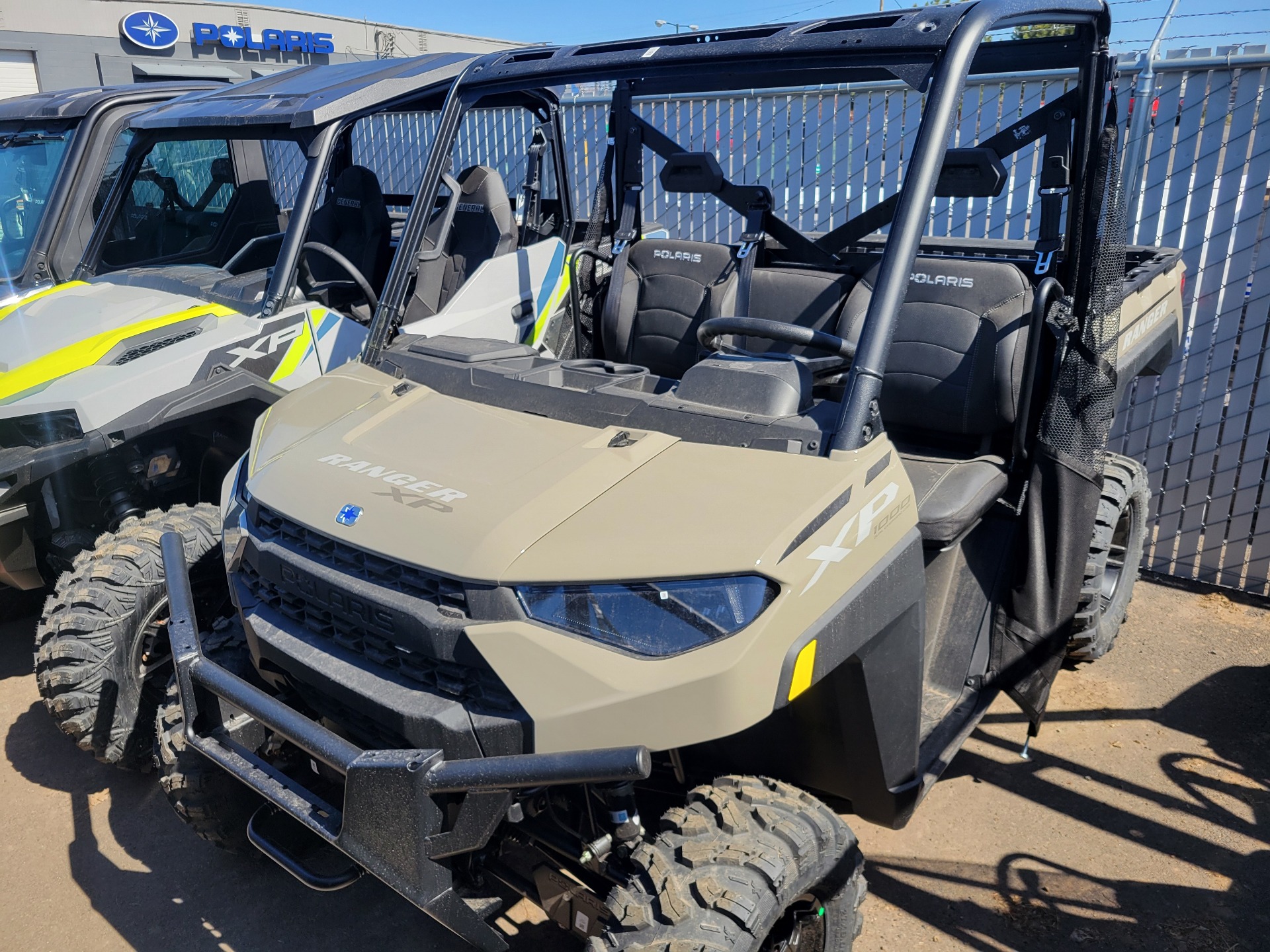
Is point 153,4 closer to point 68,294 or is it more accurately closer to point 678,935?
point 68,294

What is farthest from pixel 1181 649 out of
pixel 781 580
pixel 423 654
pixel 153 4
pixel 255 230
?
pixel 153 4

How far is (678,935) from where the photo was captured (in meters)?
1.79

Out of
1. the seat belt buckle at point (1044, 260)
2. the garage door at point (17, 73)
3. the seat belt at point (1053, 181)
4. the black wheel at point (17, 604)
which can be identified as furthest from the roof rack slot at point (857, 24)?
the garage door at point (17, 73)

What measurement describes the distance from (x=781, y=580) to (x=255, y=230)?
189 inches

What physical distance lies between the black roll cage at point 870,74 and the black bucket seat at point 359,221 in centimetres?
172

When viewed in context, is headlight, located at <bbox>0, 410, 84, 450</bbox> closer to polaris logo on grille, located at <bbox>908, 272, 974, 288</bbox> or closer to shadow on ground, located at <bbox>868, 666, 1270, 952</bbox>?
polaris logo on grille, located at <bbox>908, 272, 974, 288</bbox>

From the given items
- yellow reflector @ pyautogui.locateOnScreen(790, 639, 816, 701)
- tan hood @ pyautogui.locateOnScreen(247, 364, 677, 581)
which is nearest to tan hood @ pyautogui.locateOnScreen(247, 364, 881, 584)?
tan hood @ pyautogui.locateOnScreen(247, 364, 677, 581)

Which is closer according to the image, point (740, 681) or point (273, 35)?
point (740, 681)

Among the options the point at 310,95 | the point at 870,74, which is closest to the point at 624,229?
the point at 870,74

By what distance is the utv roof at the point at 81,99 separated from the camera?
5609 millimetres

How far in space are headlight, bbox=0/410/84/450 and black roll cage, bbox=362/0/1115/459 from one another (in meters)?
1.42

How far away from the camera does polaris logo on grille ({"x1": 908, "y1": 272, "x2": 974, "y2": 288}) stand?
3158 mm

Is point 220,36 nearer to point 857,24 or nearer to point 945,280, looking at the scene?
point 945,280

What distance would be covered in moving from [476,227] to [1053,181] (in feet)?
8.93
